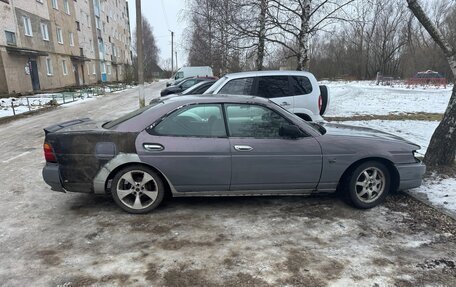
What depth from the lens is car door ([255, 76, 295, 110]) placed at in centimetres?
765

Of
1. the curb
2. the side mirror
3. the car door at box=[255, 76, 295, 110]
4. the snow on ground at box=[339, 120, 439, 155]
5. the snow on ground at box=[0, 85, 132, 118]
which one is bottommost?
the snow on ground at box=[0, 85, 132, 118]

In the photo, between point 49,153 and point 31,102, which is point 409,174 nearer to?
point 49,153

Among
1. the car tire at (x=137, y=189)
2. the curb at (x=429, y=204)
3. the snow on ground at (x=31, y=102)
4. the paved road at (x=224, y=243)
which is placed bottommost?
the snow on ground at (x=31, y=102)

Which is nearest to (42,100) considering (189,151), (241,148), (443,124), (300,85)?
(300,85)

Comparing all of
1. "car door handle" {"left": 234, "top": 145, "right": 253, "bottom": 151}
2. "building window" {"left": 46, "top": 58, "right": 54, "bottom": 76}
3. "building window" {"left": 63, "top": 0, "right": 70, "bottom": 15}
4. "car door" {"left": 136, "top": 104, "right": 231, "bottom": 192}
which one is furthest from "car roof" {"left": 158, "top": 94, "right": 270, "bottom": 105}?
"building window" {"left": 63, "top": 0, "right": 70, "bottom": 15}

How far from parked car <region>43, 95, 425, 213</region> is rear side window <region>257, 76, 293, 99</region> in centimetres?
330

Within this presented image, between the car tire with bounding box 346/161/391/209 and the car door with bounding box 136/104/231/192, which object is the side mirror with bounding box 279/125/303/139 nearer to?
the car door with bounding box 136/104/231/192

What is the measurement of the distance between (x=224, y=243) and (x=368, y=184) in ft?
6.91

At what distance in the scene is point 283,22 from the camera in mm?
11906

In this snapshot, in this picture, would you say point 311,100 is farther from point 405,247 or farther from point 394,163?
point 405,247

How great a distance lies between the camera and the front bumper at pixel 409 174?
438cm

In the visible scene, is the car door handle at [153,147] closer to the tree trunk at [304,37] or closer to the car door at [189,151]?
the car door at [189,151]

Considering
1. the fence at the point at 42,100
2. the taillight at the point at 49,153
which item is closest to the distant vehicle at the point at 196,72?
the fence at the point at 42,100

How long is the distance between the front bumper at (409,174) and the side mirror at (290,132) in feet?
4.60
